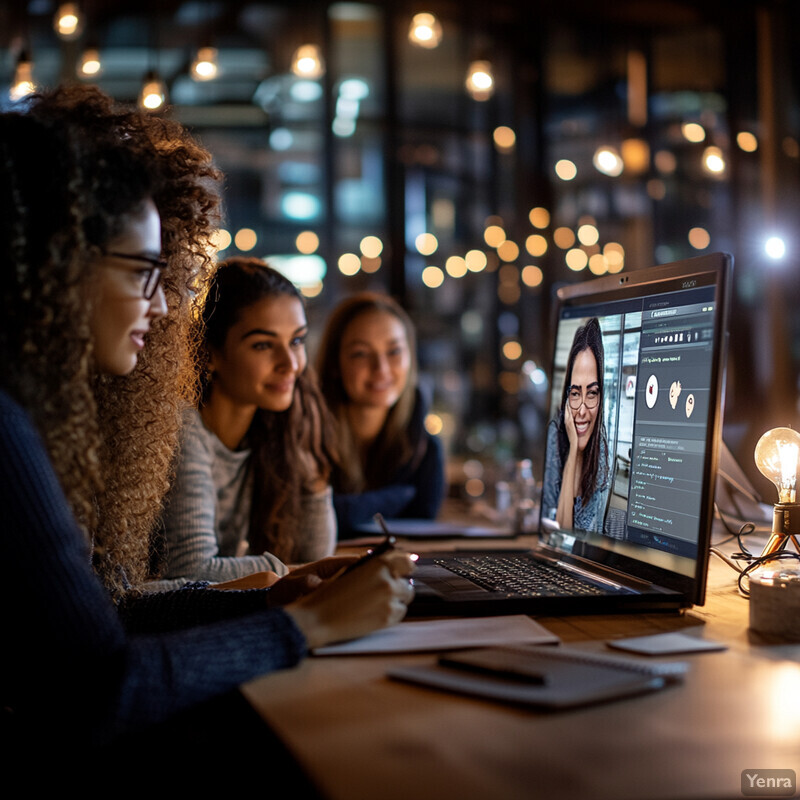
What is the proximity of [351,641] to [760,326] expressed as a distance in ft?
15.9

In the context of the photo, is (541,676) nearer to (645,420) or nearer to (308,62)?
(645,420)

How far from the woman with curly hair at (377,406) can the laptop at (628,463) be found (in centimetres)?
134

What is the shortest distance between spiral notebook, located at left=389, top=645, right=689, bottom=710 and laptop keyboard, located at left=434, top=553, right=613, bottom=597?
24cm

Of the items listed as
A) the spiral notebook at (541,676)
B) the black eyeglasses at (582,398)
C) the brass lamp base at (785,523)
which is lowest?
the spiral notebook at (541,676)

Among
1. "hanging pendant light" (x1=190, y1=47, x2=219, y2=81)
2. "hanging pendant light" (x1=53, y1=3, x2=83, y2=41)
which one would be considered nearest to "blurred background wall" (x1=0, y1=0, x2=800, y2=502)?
"hanging pendant light" (x1=53, y1=3, x2=83, y2=41)

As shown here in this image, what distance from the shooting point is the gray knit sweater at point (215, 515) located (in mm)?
1524

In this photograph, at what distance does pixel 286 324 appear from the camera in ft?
6.32

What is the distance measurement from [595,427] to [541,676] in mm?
566

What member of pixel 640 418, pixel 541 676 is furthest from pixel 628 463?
pixel 541 676

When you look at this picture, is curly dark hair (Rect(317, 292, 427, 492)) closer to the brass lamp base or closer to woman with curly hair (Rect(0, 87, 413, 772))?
woman with curly hair (Rect(0, 87, 413, 772))

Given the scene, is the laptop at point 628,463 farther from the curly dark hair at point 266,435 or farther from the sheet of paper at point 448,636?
the curly dark hair at point 266,435

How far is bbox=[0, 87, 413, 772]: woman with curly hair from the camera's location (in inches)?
31.9

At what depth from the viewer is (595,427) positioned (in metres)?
1.31

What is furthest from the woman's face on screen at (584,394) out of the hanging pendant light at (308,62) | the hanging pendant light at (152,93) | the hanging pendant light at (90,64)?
the hanging pendant light at (90,64)
